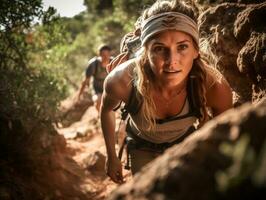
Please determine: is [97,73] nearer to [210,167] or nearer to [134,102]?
[134,102]

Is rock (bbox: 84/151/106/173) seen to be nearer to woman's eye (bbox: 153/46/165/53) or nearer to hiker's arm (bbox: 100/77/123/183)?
hiker's arm (bbox: 100/77/123/183)

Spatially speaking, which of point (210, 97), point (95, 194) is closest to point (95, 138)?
point (95, 194)

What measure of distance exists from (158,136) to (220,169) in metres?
2.11

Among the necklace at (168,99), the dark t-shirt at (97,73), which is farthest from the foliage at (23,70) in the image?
the necklace at (168,99)

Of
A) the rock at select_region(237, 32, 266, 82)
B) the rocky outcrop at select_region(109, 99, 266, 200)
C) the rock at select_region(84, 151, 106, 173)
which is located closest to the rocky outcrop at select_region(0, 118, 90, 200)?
the rock at select_region(84, 151, 106, 173)

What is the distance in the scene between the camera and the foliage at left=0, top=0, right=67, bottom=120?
19.4 feet

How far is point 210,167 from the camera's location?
3.88 ft

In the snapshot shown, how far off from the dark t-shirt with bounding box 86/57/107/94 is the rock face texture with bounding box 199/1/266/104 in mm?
4919

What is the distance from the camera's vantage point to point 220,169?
3.82ft

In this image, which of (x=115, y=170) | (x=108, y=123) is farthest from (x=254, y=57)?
(x=115, y=170)

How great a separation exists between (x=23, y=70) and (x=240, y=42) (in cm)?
430

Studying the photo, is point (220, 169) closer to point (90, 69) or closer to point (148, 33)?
point (148, 33)

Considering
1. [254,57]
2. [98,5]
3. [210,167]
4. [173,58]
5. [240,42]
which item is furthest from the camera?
[98,5]

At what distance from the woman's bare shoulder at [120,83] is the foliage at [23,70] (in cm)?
308
